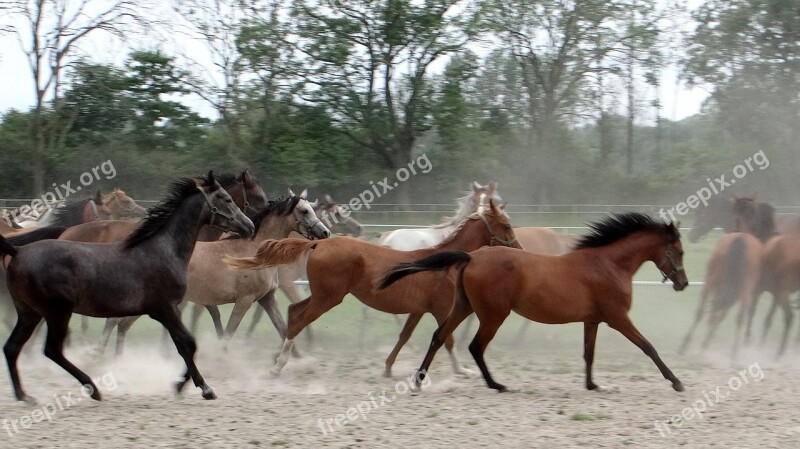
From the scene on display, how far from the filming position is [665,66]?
2745cm

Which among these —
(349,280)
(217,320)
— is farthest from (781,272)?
(217,320)

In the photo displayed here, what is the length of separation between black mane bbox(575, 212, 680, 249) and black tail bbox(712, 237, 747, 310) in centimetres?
209

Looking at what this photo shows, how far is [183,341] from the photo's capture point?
582 cm

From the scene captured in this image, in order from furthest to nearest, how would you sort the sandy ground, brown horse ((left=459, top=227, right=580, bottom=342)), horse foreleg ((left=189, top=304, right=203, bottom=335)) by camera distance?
1. brown horse ((left=459, top=227, right=580, bottom=342))
2. horse foreleg ((left=189, top=304, right=203, bottom=335))
3. the sandy ground

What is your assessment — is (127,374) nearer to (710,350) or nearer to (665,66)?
(710,350)

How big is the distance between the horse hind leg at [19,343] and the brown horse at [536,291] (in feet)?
8.10

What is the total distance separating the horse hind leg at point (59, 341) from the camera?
5617 mm

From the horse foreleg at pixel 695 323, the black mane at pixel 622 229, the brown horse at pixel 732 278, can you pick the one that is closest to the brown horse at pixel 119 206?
the black mane at pixel 622 229

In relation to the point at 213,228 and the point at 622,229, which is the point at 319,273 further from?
the point at 622,229

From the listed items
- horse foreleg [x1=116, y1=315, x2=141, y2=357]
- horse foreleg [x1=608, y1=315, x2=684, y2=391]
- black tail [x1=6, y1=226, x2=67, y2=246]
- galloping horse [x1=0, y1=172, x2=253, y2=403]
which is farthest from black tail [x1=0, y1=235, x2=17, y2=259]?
horse foreleg [x1=608, y1=315, x2=684, y2=391]

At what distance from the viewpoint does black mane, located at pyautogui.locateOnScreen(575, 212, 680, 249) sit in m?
6.62

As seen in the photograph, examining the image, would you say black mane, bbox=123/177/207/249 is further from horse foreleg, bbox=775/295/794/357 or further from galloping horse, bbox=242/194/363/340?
horse foreleg, bbox=775/295/794/357

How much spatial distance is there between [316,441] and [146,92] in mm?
21176

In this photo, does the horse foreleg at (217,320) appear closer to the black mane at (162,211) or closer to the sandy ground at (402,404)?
the sandy ground at (402,404)
